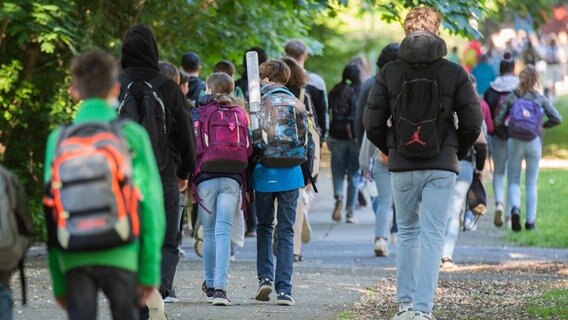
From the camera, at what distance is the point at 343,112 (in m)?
18.0

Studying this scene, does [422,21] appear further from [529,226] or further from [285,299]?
[529,226]

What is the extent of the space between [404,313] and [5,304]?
11.7 feet

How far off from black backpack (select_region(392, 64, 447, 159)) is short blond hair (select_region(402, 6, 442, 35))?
21.0 inches

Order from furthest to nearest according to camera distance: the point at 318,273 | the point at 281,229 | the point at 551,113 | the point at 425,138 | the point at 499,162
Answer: the point at 499,162 < the point at 551,113 < the point at 318,273 < the point at 281,229 < the point at 425,138

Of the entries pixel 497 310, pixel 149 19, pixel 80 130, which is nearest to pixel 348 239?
pixel 149 19

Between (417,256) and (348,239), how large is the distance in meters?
7.40

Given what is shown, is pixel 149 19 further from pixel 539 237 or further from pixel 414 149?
pixel 414 149

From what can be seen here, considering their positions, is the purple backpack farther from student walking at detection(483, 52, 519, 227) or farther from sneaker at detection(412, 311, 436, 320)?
sneaker at detection(412, 311, 436, 320)

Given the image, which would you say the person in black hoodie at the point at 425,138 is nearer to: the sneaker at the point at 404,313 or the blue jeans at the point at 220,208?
the sneaker at the point at 404,313

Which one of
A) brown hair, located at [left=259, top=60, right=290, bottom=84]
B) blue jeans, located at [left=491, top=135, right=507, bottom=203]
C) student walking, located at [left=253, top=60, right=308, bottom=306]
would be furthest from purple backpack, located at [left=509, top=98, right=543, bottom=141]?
student walking, located at [left=253, top=60, right=308, bottom=306]

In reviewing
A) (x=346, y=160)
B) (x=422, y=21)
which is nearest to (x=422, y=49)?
(x=422, y=21)

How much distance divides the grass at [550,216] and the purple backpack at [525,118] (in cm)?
108

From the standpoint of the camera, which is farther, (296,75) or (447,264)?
(447,264)

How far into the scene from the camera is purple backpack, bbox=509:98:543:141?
16141 mm
